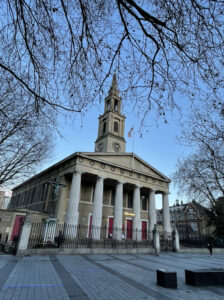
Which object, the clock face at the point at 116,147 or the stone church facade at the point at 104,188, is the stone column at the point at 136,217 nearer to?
the stone church facade at the point at 104,188

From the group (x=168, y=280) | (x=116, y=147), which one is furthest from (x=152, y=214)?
(x=168, y=280)

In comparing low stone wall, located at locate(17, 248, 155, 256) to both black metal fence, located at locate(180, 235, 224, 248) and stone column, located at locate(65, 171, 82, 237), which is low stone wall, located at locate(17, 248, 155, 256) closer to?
stone column, located at locate(65, 171, 82, 237)

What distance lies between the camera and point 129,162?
29.4 metres

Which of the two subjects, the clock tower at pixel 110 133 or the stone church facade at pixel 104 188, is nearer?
the stone church facade at pixel 104 188

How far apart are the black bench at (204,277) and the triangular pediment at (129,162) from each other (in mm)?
19154

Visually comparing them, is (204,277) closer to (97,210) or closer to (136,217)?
(97,210)

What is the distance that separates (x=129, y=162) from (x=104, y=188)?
586 centimetres

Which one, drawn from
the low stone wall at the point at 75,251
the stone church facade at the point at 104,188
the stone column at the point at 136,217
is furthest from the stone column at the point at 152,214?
the low stone wall at the point at 75,251

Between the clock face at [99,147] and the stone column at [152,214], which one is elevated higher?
the clock face at [99,147]

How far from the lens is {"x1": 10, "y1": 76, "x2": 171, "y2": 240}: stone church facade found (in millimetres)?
22844

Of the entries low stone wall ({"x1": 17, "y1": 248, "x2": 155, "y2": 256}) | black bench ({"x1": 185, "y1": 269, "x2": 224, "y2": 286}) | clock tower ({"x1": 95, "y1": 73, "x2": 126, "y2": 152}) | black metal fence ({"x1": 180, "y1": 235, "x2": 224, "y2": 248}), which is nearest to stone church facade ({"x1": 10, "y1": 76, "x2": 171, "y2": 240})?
clock tower ({"x1": 95, "y1": 73, "x2": 126, "y2": 152})

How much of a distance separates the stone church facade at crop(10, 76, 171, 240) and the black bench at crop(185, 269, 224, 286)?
14825mm

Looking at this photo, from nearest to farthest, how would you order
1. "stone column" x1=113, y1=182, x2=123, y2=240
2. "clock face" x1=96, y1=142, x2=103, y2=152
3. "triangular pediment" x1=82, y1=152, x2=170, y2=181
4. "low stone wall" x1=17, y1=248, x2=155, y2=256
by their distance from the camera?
"low stone wall" x1=17, y1=248, x2=155, y2=256 < "stone column" x1=113, y1=182, x2=123, y2=240 < "triangular pediment" x1=82, y1=152, x2=170, y2=181 < "clock face" x1=96, y1=142, x2=103, y2=152

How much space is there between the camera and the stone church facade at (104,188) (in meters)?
22.8
